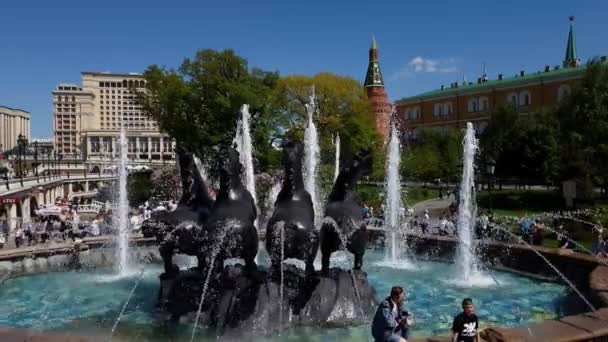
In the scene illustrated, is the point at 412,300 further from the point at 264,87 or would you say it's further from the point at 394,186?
the point at 264,87

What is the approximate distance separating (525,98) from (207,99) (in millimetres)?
53594

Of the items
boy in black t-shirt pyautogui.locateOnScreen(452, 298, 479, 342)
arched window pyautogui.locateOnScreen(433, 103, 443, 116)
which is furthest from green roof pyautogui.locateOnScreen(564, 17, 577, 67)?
boy in black t-shirt pyautogui.locateOnScreen(452, 298, 479, 342)

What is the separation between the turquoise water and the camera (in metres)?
9.30

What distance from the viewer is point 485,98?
270 ft

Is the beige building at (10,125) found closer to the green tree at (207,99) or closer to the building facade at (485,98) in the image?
the building facade at (485,98)

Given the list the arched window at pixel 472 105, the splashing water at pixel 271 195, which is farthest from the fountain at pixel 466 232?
the arched window at pixel 472 105

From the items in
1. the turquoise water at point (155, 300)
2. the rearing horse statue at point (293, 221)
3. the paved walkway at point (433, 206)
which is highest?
the rearing horse statue at point (293, 221)

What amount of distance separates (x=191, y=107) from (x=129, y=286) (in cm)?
3026

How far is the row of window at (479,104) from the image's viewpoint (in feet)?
252

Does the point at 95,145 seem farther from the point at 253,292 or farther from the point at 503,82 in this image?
the point at 253,292

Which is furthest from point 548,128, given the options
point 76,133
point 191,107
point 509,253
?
point 76,133

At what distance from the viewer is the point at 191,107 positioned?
41.8 metres

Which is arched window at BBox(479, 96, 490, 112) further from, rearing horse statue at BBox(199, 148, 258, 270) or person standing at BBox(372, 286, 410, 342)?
person standing at BBox(372, 286, 410, 342)

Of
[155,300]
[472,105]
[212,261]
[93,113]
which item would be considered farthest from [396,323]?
[93,113]
